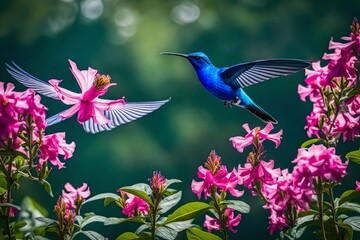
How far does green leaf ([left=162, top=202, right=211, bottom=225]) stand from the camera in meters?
0.94

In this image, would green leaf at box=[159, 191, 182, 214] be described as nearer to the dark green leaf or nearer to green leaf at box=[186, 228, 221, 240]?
green leaf at box=[186, 228, 221, 240]

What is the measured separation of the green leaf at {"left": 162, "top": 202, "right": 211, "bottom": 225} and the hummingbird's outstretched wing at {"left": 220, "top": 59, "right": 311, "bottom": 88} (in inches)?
13.2

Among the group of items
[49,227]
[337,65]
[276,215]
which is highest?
[337,65]

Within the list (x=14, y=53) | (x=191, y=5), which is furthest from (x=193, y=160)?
(x=14, y=53)

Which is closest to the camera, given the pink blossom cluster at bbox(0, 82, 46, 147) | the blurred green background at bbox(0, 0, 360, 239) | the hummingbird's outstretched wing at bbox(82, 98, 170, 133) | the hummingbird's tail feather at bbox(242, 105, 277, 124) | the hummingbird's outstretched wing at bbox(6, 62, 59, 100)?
the pink blossom cluster at bbox(0, 82, 46, 147)

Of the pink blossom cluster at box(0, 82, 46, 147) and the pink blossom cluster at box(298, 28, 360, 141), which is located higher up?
the pink blossom cluster at box(298, 28, 360, 141)

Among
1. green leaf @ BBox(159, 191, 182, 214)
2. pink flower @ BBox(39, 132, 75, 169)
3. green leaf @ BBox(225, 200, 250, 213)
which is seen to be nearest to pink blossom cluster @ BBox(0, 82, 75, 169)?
pink flower @ BBox(39, 132, 75, 169)

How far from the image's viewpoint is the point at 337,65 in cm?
101

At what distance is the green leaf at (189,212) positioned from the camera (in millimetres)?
938

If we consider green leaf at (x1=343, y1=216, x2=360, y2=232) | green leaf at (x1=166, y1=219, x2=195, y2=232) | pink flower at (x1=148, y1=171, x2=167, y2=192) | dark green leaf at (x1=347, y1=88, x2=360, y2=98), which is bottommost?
→ green leaf at (x1=166, y1=219, x2=195, y2=232)

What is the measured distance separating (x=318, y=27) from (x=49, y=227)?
3431mm

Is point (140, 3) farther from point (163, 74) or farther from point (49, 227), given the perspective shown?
point (49, 227)

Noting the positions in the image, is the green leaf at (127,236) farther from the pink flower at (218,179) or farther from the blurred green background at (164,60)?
the blurred green background at (164,60)

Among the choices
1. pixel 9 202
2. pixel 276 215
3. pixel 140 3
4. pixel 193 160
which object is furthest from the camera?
pixel 140 3
